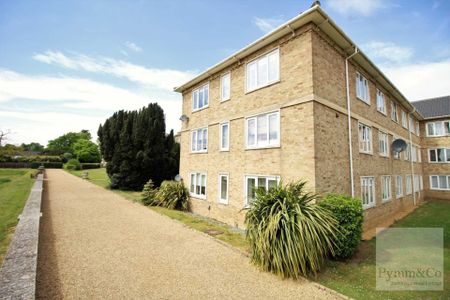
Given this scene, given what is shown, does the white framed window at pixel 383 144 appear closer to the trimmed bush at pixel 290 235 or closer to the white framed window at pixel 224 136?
the white framed window at pixel 224 136

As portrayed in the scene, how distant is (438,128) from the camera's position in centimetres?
2225

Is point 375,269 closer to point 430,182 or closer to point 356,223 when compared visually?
point 356,223

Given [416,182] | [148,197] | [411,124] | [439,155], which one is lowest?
[148,197]

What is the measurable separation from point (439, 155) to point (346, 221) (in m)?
23.9

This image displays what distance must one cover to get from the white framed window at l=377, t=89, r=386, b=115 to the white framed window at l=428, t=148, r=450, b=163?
1395 centimetres

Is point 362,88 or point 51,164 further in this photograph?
point 51,164

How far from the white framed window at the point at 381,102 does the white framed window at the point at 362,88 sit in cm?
197

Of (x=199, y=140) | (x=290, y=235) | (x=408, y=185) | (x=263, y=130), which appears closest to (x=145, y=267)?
(x=290, y=235)

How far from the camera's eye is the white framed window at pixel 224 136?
36.6 feet

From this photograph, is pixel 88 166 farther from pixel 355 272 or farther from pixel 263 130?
pixel 355 272

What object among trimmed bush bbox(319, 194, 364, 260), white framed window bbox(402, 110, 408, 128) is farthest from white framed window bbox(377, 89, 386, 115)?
trimmed bush bbox(319, 194, 364, 260)

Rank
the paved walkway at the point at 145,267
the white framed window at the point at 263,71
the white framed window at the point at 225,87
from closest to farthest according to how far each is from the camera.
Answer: the paved walkway at the point at 145,267, the white framed window at the point at 263,71, the white framed window at the point at 225,87

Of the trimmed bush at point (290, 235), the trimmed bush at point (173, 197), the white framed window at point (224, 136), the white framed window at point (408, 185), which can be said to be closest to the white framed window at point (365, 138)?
the trimmed bush at point (290, 235)

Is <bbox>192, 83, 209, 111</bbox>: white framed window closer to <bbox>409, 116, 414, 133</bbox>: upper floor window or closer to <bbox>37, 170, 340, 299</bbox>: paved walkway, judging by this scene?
<bbox>37, 170, 340, 299</bbox>: paved walkway
